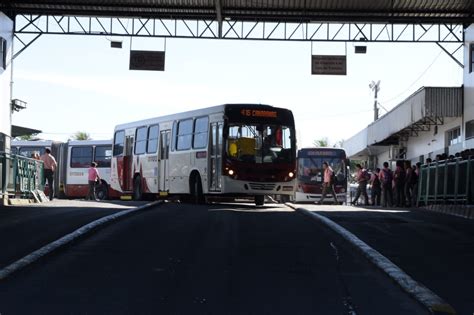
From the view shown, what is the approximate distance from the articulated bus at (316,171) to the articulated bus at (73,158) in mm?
10720

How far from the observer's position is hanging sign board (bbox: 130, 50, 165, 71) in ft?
88.9

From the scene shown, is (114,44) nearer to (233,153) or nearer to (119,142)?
(119,142)

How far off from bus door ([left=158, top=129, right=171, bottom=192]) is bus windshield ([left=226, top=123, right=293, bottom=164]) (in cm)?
466

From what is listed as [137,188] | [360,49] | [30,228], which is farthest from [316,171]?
[30,228]

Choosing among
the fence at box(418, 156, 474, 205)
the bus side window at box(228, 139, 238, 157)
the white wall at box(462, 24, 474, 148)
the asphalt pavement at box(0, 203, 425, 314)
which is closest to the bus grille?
the bus side window at box(228, 139, 238, 157)

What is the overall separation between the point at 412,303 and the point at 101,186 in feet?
97.2

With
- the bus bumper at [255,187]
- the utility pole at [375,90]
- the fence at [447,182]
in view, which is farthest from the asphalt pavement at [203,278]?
the utility pole at [375,90]

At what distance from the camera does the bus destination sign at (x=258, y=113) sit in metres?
21.2

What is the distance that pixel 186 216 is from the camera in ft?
49.9

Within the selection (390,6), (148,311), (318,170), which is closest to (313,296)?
(148,311)

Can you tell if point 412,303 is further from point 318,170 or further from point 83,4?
point 318,170

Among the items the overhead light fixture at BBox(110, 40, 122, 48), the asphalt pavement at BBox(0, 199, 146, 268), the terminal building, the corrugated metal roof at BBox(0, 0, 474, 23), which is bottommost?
the asphalt pavement at BBox(0, 199, 146, 268)

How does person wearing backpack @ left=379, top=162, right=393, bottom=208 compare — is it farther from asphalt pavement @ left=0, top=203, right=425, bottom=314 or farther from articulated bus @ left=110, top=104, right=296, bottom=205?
asphalt pavement @ left=0, top=203, right=425, bottom=314

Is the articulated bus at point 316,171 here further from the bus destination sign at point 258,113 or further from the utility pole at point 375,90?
the utility pole at point 375,90
